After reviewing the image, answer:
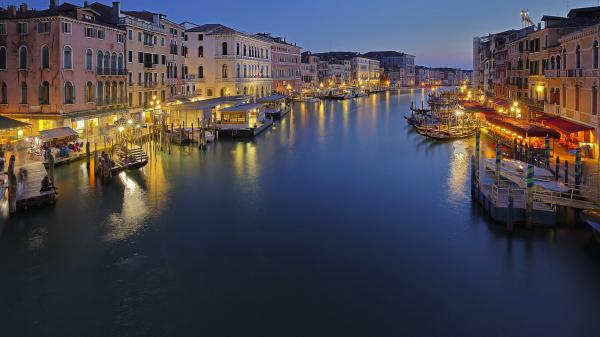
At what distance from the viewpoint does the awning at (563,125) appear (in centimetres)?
2012

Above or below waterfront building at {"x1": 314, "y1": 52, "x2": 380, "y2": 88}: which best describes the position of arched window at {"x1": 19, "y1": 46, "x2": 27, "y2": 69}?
below

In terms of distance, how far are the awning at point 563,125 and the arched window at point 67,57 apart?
2162 centimetres

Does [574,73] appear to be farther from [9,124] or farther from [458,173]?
[9,124]

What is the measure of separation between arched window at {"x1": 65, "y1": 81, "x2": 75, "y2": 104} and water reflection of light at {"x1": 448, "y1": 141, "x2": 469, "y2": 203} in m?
17.4

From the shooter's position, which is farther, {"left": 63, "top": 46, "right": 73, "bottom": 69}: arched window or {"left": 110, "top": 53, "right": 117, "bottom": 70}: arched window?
{"left": 110, "top": 53, "right": 117, "bottom": 70}: arched window

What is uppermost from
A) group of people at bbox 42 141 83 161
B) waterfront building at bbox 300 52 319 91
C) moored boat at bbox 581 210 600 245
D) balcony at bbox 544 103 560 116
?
waterfront building at bbox 300 52 319 91

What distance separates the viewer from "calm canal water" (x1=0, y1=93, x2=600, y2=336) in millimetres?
8836

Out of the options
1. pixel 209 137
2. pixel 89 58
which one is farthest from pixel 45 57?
pixel 209 137

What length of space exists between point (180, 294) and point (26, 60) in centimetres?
1881

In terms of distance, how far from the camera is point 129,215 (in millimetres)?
15016

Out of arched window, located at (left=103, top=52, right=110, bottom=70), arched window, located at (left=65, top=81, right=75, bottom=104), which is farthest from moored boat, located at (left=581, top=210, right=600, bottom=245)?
arched window, located at (left=103, top=52, right=110, bottom=70)

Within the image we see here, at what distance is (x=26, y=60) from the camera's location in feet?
78.3

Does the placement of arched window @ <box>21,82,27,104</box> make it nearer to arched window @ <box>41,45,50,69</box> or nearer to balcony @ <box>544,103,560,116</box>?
arched window @ <box>41,45,50,69</box>

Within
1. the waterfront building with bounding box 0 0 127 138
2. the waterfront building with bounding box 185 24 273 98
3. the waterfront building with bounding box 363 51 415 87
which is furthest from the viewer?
the waterfront building with bounding box 363 51 415 87
